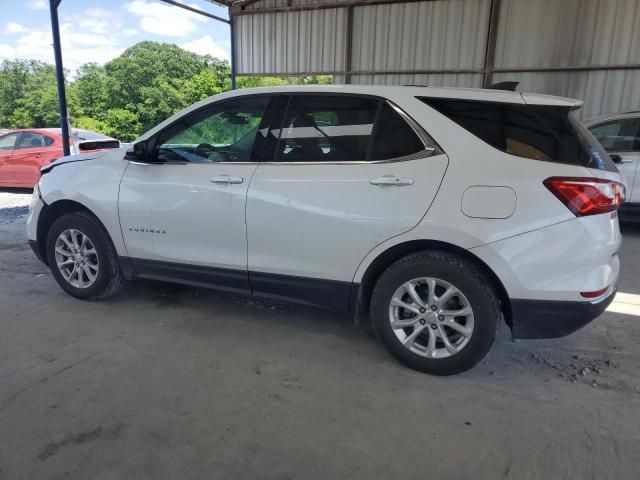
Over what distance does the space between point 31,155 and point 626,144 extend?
1074 cm

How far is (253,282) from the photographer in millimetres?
3500

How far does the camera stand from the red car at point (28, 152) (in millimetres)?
10023

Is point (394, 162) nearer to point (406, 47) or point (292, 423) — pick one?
point (292, 423)

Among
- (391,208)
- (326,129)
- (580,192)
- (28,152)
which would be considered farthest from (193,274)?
(28,152)

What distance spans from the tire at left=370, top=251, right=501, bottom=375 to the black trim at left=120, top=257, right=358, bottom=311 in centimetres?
28

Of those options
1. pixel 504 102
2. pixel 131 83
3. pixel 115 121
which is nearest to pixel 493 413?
pixel 504 102

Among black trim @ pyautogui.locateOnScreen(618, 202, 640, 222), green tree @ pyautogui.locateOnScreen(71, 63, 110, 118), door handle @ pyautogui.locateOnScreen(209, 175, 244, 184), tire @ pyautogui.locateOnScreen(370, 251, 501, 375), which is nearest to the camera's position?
tire @ pyautogui.locateOnScreen(370, 251, 501, 375)

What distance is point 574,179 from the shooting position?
2.61m

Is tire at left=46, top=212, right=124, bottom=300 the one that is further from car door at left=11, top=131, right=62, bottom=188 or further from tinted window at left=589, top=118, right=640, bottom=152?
car door at left=11, top=131, right=62, bottom=188

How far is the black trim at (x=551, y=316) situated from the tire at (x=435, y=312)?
133 millimetres

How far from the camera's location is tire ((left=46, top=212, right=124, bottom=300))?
13.2 ft

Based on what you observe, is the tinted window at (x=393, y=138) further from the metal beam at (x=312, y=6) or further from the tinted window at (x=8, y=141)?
the tinted window at (x=8, y=141)

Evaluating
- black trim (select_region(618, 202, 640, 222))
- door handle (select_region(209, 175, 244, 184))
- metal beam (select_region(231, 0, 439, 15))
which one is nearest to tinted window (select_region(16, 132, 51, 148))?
metal beam (select_region(231, 0, 439, 15))

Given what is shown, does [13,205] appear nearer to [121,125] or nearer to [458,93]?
[458,93]
